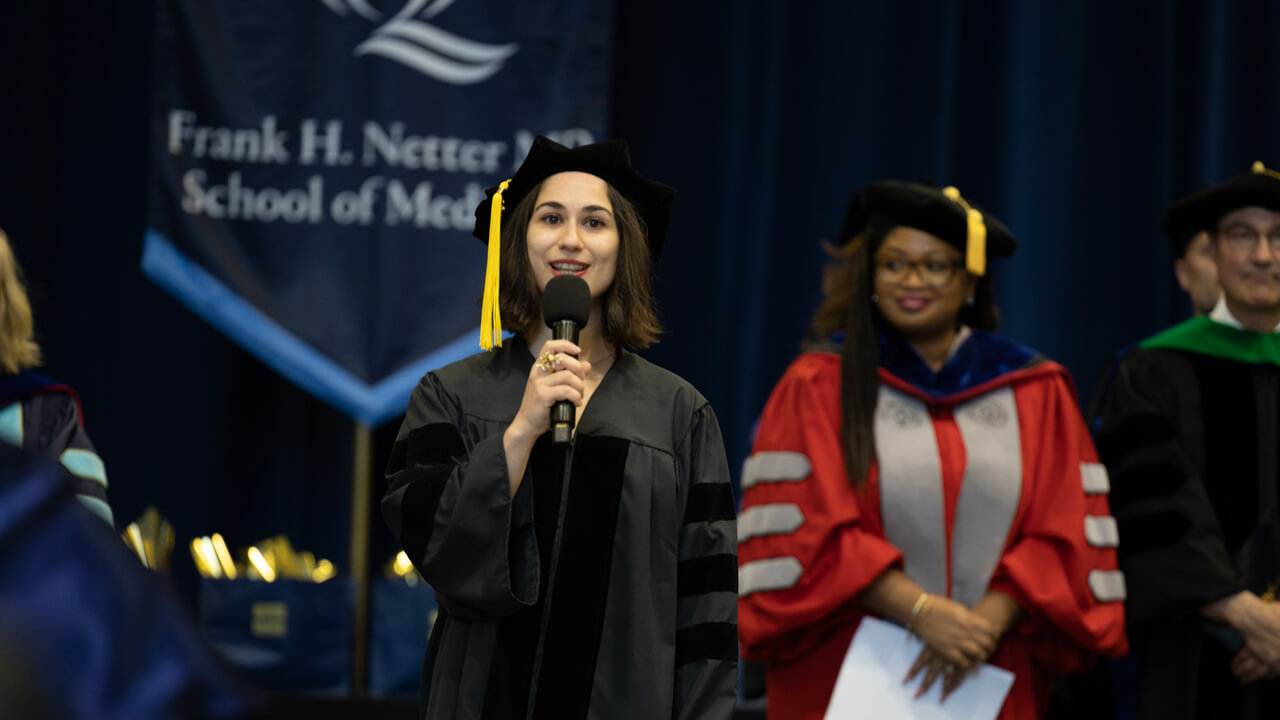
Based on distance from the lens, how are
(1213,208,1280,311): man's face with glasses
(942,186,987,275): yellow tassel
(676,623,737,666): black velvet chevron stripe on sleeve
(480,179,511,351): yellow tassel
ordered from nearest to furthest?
1. (676,623,737,666): black velvet chevron stripe on sleeve
2. (480,179,511,351): yellow tassel
3. (942,186,987,275): yellow tassel
4. (1213,208,1280,311): man's face with glasses

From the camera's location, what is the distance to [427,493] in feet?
6.95

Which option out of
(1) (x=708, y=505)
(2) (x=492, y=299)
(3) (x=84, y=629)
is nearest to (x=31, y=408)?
(2) (x=492, y=299)

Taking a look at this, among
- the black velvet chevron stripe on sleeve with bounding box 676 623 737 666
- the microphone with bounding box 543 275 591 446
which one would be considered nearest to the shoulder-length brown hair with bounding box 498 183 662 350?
the microphone with bounding box 543 275 591 446

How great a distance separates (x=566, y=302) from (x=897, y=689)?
5.03 ft

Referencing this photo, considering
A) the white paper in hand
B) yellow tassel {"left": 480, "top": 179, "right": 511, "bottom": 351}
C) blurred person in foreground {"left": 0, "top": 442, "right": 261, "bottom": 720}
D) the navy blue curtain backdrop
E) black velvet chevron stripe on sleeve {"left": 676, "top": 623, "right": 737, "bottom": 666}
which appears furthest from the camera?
the navy blue curtain backdrop

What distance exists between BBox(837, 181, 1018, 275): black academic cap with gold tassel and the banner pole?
1965mm

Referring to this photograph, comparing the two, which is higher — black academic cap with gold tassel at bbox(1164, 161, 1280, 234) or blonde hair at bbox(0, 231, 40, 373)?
black academic cap with gold tassel at bbox(1164, 161, 1280, 234)

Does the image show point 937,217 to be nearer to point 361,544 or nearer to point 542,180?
point 542,180

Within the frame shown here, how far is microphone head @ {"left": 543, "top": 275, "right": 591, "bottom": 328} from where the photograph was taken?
2145mm

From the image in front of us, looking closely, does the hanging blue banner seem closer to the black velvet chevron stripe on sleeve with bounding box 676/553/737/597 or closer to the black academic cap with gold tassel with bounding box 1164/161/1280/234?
the black academic cap with gold tassel with bounding box 1164/161/1280/234

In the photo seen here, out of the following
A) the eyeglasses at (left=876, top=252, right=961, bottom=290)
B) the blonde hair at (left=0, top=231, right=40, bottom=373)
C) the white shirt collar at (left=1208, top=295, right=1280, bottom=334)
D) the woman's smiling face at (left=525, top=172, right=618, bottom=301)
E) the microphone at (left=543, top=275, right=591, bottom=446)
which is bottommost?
the blonde hair at (left=0, top=231, right=40, bottom=373)

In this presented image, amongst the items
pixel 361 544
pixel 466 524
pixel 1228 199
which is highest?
pixel 1228 199

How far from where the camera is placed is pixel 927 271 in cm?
346

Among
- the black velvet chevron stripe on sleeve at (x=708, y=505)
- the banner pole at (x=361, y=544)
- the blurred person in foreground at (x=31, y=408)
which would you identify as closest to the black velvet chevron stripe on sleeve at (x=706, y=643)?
the black velvet chevron stripe on sleeve at (x=708, y=505)
